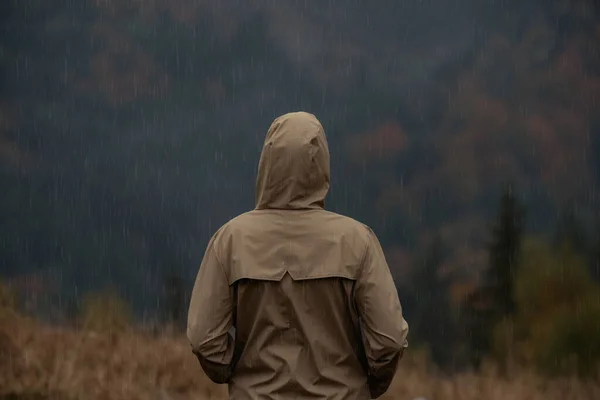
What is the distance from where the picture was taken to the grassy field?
6492mm

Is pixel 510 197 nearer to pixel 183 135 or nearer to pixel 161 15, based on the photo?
pixel 183 135

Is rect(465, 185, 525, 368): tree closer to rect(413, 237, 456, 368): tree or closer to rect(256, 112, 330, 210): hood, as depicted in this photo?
rect(413, 237, 456, 368): tree

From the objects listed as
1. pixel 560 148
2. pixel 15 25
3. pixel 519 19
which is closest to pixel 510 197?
pixel 560 148

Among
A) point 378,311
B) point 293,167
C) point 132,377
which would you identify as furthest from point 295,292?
point 132,377

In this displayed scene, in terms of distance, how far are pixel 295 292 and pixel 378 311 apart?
23 centimetres

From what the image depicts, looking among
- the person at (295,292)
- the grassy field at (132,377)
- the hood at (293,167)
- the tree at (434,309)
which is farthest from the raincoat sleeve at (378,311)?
the tree at (434,309)

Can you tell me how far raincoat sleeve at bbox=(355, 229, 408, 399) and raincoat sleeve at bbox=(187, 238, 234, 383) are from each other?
364 mm

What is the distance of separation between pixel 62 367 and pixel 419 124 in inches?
129

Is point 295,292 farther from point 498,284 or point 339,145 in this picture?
point 339,145

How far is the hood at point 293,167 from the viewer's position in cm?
257

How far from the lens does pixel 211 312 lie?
8.43 feet

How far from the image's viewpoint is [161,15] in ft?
25.9

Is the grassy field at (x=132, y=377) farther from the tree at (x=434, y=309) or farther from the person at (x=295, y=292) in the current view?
the person at (x=295, y=292)

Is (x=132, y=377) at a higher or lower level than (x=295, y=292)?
lower
